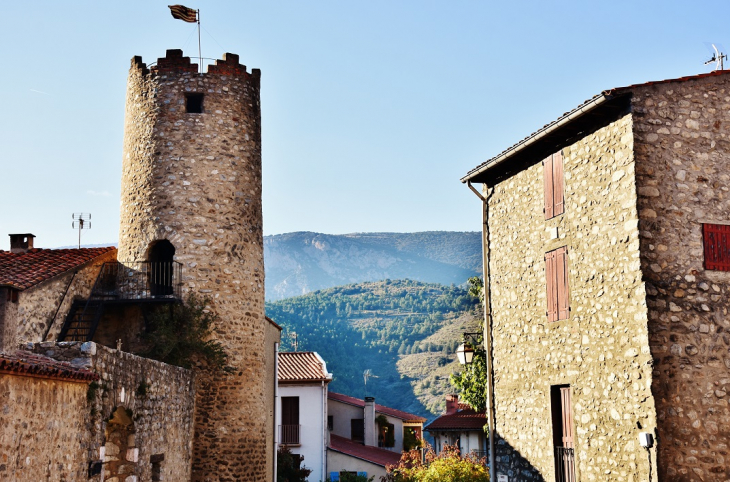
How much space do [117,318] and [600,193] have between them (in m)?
12.5

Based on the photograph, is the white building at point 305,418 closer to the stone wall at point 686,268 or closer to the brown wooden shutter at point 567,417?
the brown wooden shutter at point 567,417

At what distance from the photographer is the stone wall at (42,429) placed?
34.2 feet

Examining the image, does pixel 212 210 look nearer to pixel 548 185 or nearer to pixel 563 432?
pixel 548 185

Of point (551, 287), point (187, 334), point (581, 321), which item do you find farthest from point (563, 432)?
point (187, 334)

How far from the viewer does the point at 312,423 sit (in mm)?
33281

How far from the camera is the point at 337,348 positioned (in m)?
83.8

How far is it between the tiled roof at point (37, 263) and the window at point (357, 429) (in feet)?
65.2

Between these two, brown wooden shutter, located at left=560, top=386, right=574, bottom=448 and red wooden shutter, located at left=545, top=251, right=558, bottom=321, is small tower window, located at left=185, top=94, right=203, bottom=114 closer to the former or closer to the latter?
red wooden shutter, located at left=545, top=251, right=558, bottom=321

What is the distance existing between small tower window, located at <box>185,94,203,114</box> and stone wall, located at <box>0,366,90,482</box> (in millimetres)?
11085

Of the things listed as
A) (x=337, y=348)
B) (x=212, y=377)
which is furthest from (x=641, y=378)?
(x=337, y=348)

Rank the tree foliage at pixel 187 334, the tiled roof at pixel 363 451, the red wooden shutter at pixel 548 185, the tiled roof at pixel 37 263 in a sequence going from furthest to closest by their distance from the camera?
the tiled roof at pixel 363 451
the tree foliage at pixel 187 334
the tiled roof at pixel 37 263
the red wooden shutter at pixel 548 185

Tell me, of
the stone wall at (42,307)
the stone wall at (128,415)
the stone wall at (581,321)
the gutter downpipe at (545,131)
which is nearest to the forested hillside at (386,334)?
the stone wall at (42,307)

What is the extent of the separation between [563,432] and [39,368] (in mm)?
8363

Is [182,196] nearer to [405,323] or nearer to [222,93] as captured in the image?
[222,93]
